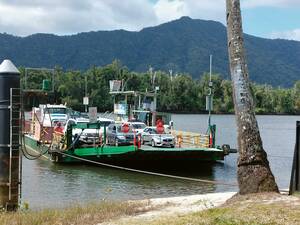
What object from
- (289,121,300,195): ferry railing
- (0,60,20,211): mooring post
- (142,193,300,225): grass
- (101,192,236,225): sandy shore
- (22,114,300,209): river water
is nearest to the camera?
(142,193,300,225): grass

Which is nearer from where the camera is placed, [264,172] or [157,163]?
[264,172]

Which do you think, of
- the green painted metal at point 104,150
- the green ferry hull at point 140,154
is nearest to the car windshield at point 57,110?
the green ferry hull at point 140,154

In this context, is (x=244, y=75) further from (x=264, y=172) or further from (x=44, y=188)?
(x=44, y=188)

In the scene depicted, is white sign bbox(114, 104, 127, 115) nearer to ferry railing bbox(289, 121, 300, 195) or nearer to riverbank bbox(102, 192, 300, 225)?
riverbank bbox(102, 192, 300, 225)

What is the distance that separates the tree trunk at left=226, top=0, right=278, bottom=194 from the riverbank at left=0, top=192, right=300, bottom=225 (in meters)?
0.39

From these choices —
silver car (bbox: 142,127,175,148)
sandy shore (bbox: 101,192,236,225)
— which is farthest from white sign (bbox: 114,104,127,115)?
sandy shore (bbox: 101,192,236,225)

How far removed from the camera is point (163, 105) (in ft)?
546

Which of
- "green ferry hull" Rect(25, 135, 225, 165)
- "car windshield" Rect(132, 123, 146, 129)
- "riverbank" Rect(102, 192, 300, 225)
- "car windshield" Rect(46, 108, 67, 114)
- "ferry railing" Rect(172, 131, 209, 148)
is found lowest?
"green ferry hull" Rect(25, 135, 225, 165)

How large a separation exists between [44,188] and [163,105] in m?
144

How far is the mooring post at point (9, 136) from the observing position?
10.9 m

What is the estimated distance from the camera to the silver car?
31281mm

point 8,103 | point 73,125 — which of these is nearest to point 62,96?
point 73,125

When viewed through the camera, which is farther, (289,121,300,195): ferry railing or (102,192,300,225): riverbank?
(289,121,300,195): ferry railing

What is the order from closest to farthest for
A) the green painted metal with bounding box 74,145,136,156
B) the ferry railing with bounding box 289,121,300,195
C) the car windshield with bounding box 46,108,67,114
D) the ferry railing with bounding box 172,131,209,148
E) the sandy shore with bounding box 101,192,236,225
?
the sandy shore with bounding box 101,192,236,225 < the ferry railing with bounding box 289,121,300,195 < the green painted metal with bounding box 74,145,136,156 < the ferry railing with bounding box 172,131,209,148 < the car windshield with bounding box 46,108,67,114
